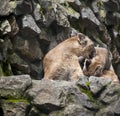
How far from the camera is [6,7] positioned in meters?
11.5

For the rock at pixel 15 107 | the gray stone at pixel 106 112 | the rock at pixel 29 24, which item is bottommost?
the gray stone at pixel 106 112

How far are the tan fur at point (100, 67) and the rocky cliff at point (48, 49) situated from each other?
56.7 inches

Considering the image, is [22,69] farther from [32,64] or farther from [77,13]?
[77,13]

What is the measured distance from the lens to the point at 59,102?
8797 mm

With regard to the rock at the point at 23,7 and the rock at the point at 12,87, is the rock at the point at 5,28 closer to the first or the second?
the rock at the point at 23,7

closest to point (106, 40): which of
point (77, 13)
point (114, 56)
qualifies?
point (114, 56)

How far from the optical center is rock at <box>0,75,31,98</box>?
8891mm

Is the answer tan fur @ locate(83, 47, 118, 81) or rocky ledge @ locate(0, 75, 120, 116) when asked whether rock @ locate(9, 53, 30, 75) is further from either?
rocky ledge @ locate(0, 75, 120, 116)

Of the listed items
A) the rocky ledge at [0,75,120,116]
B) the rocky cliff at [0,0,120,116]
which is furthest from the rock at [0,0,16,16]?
the rocky ledge at [0,75,120,116]

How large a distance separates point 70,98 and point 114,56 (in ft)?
21.4

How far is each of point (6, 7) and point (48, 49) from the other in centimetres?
195

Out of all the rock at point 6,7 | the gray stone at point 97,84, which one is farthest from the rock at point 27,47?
the gray stone at point 97,84

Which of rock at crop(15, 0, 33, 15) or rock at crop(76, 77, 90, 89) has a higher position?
rock at crop(15, 0, 33, 15)

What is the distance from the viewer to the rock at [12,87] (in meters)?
8.89
